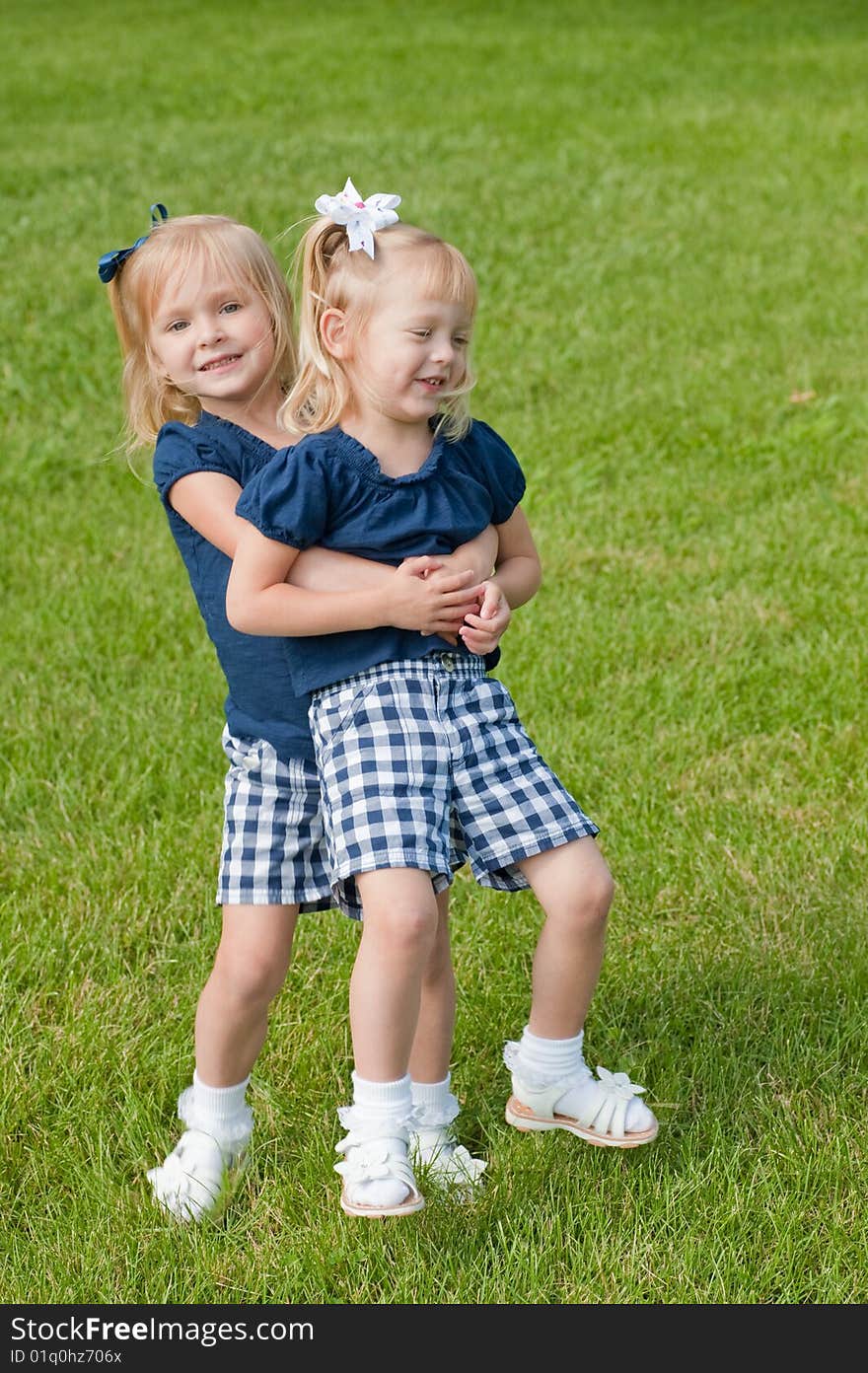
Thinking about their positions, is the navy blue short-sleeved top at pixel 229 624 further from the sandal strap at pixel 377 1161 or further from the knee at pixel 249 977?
the sandal strap at pixel 377 1161

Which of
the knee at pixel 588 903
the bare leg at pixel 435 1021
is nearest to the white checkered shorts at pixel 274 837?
the bare leg at pixel 435 1021

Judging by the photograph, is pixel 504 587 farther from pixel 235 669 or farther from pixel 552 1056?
pixel 552 1056

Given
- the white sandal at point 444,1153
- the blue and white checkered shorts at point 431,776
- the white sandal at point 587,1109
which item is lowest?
the white sandal at point 444,1153

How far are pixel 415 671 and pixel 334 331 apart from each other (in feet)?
1.75

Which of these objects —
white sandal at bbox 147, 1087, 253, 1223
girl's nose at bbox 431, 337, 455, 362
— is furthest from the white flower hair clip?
white sandal at bbox 147, 1087, 253, 1223

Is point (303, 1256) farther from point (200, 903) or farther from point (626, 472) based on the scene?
point (626, 472)

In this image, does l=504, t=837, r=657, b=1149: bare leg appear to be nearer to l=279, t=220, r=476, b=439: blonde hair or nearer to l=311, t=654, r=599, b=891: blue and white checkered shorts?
l=311, t=654, r=599, b=891: blue and white checkered shorts

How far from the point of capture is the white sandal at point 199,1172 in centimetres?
267

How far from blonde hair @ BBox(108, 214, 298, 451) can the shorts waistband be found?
0.56 metres

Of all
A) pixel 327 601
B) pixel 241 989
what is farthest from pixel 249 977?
pixel 327 601

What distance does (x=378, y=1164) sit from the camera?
2305 millimetres

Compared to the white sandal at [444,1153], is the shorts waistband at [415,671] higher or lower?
higher

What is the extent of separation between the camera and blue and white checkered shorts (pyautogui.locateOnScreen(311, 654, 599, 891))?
2367mm

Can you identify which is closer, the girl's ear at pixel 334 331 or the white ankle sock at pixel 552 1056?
the girl's ear at pixel 334 331
